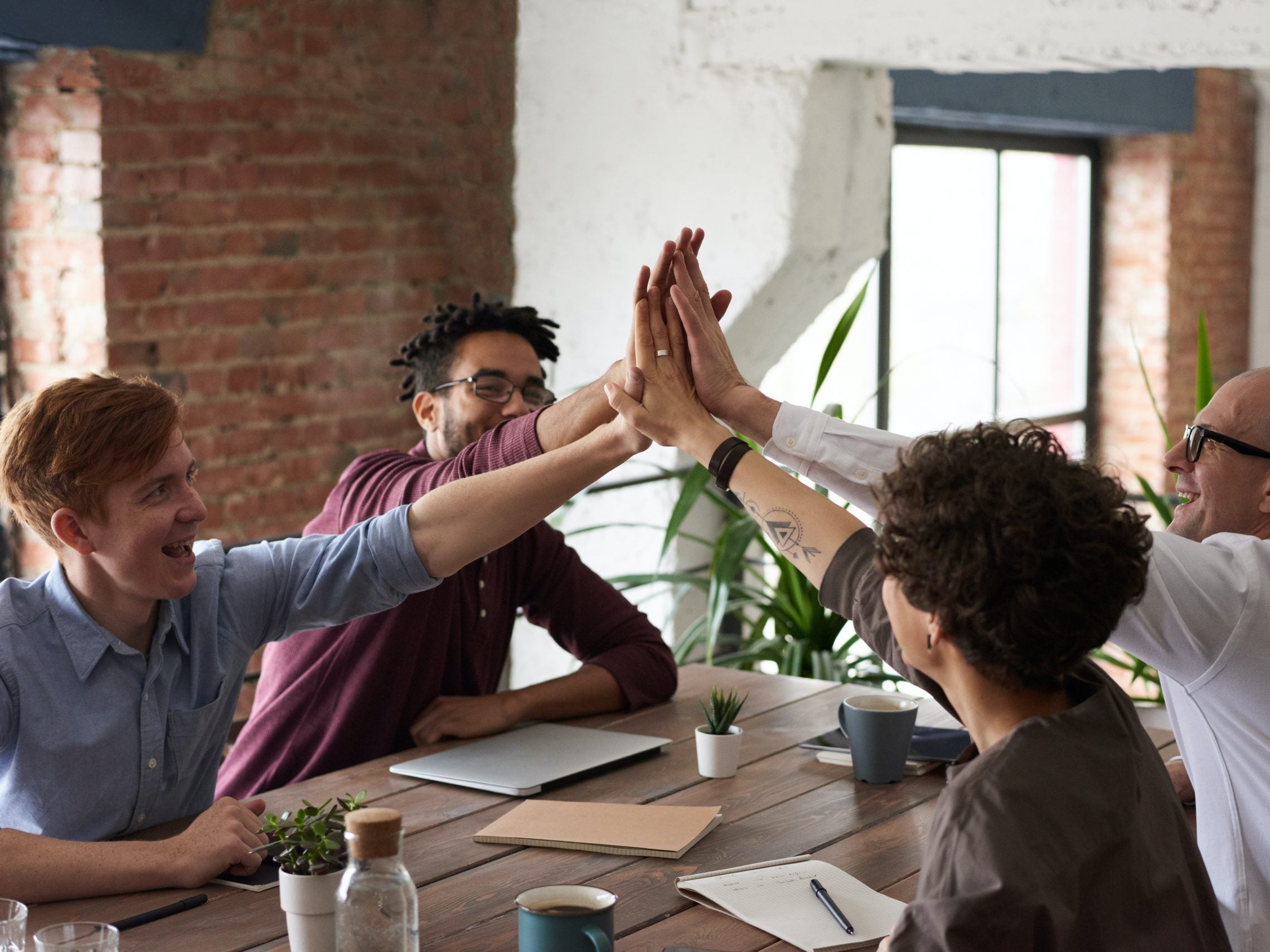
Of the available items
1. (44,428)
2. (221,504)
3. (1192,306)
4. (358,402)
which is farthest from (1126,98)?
(44,428)

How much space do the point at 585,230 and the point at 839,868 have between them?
2261 mm

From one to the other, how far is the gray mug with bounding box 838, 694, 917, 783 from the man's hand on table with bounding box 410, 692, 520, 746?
527 millimetres

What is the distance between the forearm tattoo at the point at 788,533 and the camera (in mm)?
1626

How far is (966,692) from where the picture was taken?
48.1 inches

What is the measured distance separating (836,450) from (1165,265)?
5037 millimetres

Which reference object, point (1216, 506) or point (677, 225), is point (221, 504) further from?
point (1216, 506)

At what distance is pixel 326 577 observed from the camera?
1.94 m

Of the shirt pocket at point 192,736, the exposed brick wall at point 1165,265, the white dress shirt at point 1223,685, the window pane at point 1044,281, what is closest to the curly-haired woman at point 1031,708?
the white dress shirt at point 1223,685

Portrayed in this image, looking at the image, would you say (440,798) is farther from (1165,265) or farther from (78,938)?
(1165,265)

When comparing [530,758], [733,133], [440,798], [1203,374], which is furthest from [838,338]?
[440,798]

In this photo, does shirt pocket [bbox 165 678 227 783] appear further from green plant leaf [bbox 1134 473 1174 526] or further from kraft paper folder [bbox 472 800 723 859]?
green plant leaf [bbox 1134 473 1174 526]

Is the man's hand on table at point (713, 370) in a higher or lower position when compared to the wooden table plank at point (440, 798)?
higher

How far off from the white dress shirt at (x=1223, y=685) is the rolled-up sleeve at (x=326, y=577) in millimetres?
734

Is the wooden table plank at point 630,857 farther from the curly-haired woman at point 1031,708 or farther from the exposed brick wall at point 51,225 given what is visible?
the exposed brick wall at point 51,225
